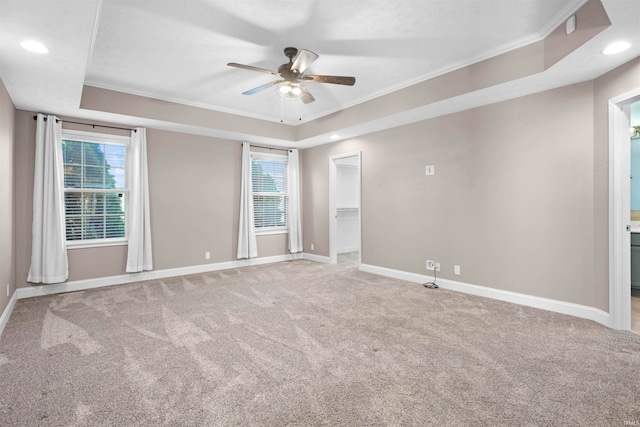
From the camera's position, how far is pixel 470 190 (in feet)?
13.4

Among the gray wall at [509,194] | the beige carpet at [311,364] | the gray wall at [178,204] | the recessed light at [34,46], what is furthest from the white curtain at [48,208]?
the gray wall at [509,194]

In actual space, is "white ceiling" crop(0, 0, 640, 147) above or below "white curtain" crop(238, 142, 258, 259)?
above

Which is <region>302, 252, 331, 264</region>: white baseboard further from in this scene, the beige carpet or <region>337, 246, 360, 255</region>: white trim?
the beige carpet

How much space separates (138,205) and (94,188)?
618 mm

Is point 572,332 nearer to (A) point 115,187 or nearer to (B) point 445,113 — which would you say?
(B) point 445,113

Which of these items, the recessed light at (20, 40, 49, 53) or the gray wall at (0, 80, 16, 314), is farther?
the gray wall at (0, 80, 16, 314)

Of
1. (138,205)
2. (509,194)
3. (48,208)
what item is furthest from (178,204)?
(509,194)

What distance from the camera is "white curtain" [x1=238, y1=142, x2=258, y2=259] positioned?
5.81 m

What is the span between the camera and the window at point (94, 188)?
4.36m

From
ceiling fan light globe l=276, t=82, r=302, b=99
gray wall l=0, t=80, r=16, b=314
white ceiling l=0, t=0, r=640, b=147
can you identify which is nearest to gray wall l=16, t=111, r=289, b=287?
gray wall l=0, t=80, r=16, b=314

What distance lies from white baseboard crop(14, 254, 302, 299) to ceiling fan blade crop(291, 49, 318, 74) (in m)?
3.85

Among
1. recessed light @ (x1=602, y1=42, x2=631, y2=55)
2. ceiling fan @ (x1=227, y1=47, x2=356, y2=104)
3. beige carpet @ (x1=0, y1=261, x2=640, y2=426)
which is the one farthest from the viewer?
ceiling fan @ (x1=227, y1=47, x2=356, y2=104)

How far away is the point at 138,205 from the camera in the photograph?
4.72 metres

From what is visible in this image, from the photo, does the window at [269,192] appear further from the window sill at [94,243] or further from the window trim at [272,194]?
the window sill at [94,243]
